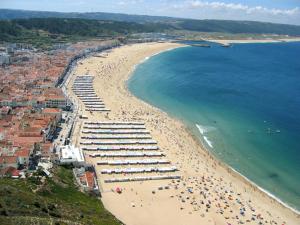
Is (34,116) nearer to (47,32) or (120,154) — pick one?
(120,154)

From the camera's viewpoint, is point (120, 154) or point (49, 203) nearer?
point (49, 203)

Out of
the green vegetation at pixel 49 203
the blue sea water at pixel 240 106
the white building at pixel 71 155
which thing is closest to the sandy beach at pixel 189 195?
the white building at pixel 71 155

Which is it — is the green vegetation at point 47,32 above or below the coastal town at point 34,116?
above

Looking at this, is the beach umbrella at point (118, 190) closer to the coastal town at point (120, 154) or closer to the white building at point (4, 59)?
the coastal town at point (120, 154)

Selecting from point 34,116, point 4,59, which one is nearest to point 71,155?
point 34,116

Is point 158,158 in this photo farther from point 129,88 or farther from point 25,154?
point 129,88

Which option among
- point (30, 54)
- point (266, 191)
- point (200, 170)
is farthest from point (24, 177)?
point (30, 54)
